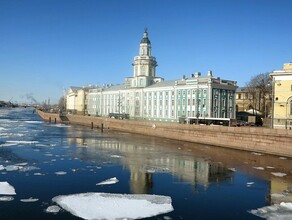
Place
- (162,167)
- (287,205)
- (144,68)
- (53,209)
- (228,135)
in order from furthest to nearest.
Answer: (144,68), (228,135), (162,167), (287,205), (53,209)

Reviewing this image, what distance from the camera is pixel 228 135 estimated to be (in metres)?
38.3

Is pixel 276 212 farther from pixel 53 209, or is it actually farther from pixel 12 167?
pixel 12 167

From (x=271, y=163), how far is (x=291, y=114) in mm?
11886

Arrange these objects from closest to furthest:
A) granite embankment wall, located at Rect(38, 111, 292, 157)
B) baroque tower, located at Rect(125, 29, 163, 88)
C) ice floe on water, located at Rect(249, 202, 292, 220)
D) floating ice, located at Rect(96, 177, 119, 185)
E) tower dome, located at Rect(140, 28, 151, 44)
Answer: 1. ice floe on water, located at Rect(249, 202, 292, 220)
2. floating ice, located at Rect(96, 177, 119, 185)
3. granite embankment wall, located at Rect(38, 111, 292, 157)
4. baroque tower, located at Rect(125, 29, 163, 88)
5. tower dome, located at Rect(140, 28, 151, 44)

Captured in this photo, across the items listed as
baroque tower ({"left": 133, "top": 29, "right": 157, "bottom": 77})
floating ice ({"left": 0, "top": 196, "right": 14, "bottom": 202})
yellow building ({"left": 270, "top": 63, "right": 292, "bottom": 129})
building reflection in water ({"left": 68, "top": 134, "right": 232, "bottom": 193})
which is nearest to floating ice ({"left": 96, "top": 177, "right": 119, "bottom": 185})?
building reflection in water ({"left": 68, "top": 134, "right": 232, "bottom": 193})

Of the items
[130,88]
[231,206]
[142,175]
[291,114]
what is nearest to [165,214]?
[231,206]

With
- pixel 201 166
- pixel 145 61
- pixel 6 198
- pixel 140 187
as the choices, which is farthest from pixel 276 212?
pixel 145 61

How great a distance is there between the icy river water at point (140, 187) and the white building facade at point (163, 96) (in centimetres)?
2789

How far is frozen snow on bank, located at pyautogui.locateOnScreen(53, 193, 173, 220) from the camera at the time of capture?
12682mm

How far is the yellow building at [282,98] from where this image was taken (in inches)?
1454

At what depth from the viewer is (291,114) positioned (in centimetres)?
3678

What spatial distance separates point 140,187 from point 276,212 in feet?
22.7

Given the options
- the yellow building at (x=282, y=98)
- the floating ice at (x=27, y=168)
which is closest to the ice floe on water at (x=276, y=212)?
the floating ice at (x=27, y=168)

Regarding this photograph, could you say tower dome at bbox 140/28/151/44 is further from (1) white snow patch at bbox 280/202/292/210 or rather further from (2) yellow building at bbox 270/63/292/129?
(1) white snow patch at bbox 280/202/292/210
